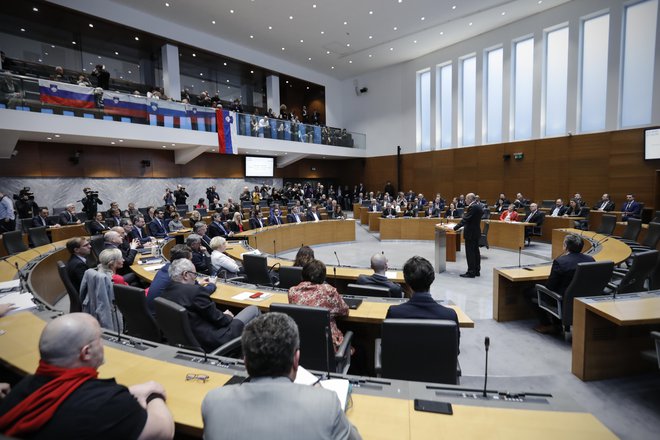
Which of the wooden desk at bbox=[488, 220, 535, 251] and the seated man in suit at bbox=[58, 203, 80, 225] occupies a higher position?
the seated man in suit at bbox=[58, 203, 80, 225]

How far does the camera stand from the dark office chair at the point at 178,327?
2377 millimetres

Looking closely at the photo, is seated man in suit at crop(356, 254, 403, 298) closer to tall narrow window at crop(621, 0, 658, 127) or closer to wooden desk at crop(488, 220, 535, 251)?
wooden desk at crop(488, 220, 535, 251)

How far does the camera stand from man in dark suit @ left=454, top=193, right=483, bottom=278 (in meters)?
6.51

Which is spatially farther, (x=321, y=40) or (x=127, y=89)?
(x=321, y=40)

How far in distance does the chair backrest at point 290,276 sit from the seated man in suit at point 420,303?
1.55m

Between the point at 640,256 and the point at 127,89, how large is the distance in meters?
17.4

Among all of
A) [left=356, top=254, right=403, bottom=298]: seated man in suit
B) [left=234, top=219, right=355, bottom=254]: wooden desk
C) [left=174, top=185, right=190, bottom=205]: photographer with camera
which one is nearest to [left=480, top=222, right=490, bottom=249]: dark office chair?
[left=234, top=219, right=355, bottom=254]: wooden desk

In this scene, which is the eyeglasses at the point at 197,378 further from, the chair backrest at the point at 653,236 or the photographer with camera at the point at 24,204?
the photographer with camera at the point at 24,204

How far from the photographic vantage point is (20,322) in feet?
8.30

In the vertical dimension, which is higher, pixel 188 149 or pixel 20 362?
pixel 188 149

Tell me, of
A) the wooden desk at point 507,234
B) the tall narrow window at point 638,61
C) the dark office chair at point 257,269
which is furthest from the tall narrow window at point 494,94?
the dark office chair at point 257,269

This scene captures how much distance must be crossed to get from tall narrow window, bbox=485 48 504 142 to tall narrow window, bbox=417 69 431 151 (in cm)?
318

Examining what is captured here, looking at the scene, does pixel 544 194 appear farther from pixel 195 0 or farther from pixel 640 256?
pixel 195 0

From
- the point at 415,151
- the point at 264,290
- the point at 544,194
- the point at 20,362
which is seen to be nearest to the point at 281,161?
the point at 415,151
